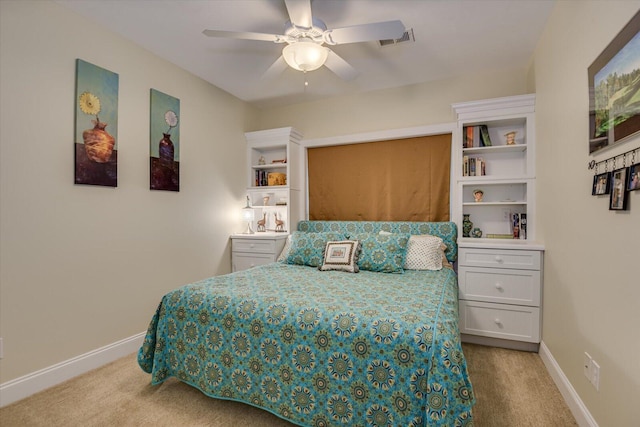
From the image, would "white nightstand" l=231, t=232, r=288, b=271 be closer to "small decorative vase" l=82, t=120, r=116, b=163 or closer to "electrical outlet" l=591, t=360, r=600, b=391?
"small decorative vase" l=82, t=120, r=116, b=163

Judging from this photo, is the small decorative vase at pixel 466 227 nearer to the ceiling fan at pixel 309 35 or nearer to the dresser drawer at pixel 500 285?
the dresser drawer at pixel 500 285

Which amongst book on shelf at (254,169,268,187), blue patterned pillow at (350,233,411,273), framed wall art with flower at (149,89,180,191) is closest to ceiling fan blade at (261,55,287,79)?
framed wall art with flower at (149,89,180,191)

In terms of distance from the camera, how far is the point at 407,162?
11.5 ft

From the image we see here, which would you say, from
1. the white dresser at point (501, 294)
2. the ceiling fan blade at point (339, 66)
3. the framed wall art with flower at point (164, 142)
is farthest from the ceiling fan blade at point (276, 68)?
the white dresser at point (501, 294)

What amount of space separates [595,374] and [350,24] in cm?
263

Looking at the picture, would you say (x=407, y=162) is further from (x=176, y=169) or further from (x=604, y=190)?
(x=176, y=169)

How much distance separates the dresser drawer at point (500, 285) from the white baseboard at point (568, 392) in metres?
0.39

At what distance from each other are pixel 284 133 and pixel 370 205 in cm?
137

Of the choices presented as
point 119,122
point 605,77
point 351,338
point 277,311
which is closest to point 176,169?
point 119,122

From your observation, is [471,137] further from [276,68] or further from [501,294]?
[276,68]

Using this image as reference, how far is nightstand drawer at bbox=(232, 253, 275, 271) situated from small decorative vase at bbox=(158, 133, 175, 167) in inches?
52.0

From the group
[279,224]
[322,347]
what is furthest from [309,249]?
[322,347]

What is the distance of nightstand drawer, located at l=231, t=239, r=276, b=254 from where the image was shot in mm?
3602

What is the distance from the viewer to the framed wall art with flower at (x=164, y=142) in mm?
2812
